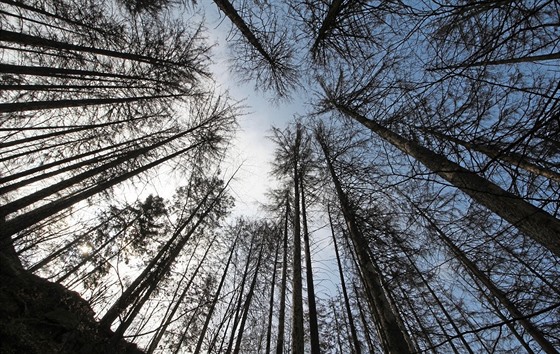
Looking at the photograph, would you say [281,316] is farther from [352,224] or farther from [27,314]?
[27,314]

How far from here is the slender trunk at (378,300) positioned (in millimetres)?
3742

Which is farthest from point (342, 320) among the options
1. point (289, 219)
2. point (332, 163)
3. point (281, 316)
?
point (332, 163)

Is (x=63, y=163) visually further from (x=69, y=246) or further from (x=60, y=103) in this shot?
(x=69, y=246)

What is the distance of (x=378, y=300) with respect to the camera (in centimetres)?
420

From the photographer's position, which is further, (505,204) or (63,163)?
(63,163)

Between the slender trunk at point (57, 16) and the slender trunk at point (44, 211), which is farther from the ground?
the slender trunk at point (57, 16)

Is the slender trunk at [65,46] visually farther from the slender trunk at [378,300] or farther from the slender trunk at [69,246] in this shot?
the slender trunk at [378,300]

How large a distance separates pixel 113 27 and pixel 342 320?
13653mm

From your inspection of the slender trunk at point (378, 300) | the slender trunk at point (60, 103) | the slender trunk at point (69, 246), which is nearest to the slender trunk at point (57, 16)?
the slender trunk at point (60, 103)

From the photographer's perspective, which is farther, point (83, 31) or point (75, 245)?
point (75, 245)

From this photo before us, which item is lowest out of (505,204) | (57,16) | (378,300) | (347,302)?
(505,204)

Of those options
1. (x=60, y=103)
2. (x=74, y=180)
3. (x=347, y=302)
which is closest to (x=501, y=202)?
(x=347, y=302)

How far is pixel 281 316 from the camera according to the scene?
8.02 meters

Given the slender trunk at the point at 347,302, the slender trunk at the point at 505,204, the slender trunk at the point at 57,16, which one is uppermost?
the slender trunk at the point at 57,16
